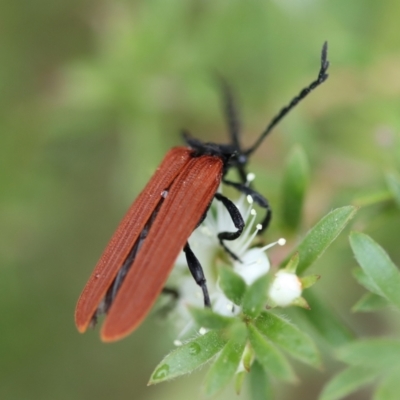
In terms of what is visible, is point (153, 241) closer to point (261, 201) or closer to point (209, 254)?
point (209, 254)

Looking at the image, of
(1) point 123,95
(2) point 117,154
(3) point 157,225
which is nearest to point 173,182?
(3) point 157,225

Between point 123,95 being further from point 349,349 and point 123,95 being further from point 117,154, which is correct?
point 349,349

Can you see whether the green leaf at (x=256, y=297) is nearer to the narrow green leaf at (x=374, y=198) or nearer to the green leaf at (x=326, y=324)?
the green leaf at (x=326, y=324)

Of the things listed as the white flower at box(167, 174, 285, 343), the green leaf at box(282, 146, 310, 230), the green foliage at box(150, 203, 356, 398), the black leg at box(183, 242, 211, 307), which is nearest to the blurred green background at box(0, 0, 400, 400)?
the green leaf at box(282, 146, 310, 230)

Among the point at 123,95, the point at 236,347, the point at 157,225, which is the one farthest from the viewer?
the point at 123,95

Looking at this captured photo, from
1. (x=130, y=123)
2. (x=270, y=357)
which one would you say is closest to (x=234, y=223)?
(x=270, y=357)
